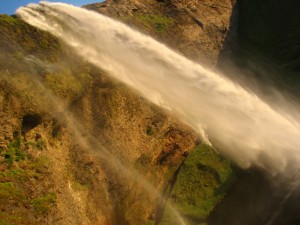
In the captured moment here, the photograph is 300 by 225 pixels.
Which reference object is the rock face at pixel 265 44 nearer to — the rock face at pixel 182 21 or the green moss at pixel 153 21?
the rock face at pixel 182 21

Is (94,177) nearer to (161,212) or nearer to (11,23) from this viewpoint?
(161,212)

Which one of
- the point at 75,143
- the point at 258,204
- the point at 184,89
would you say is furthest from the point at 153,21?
the point at 258,204

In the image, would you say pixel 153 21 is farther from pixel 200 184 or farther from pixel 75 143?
pixel 75 143

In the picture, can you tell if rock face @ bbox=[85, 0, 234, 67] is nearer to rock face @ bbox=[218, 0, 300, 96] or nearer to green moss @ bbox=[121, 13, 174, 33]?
green moss @ bbox=[121, 13, 174, 33]

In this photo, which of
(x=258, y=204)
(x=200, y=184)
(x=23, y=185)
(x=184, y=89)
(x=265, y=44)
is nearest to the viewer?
(x=23, y=185)

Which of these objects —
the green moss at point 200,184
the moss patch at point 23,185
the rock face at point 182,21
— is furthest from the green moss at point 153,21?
the moss patch at point 23,185
